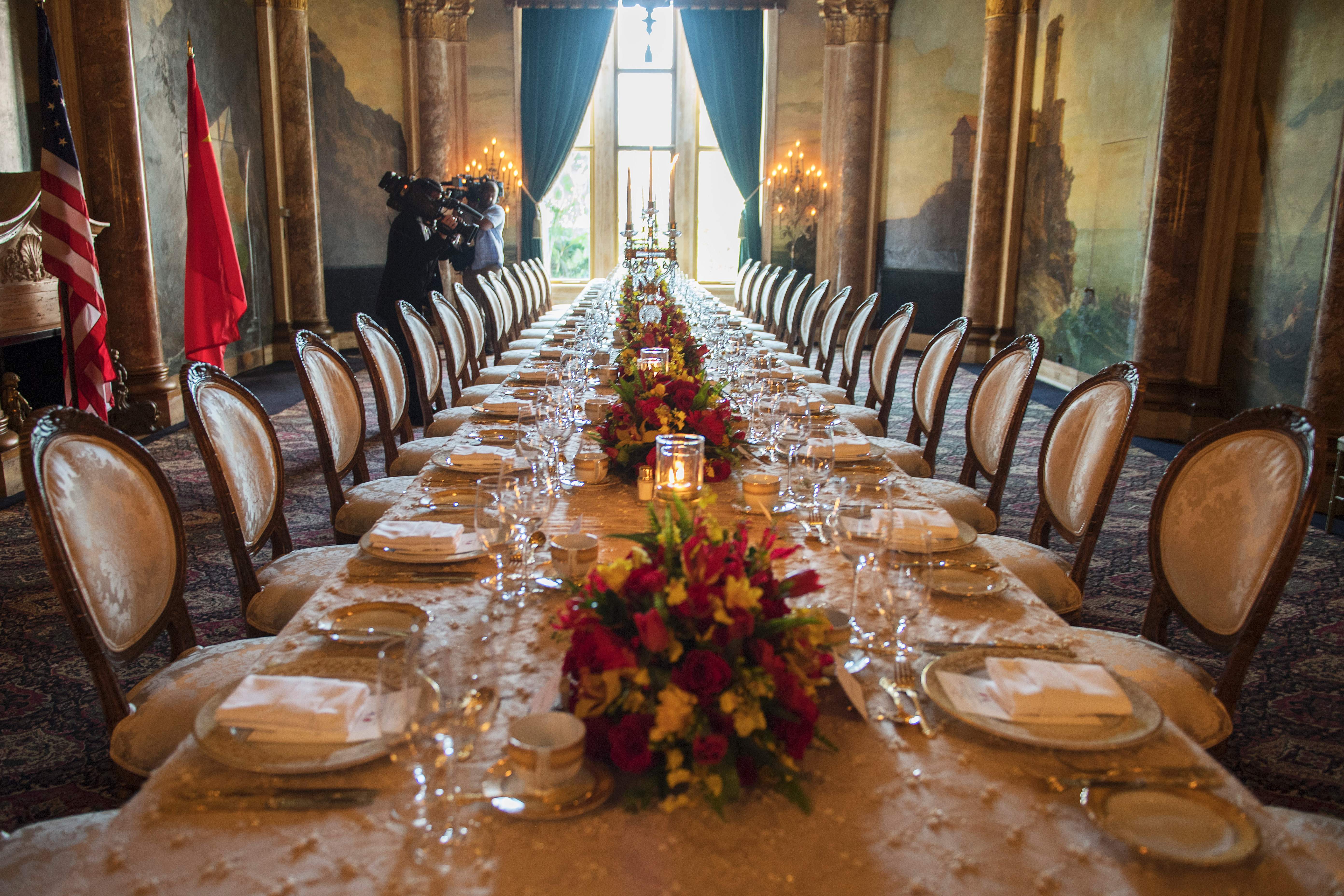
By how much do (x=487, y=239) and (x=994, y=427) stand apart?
7.86 metres

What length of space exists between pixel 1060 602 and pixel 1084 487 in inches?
13.5

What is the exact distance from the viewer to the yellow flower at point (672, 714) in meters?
1.12

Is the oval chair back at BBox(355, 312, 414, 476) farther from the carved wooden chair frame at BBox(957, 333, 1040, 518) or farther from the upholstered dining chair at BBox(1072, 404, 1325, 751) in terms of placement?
the upholstered dining chair at BBox(1072, 404, 1325, 751)

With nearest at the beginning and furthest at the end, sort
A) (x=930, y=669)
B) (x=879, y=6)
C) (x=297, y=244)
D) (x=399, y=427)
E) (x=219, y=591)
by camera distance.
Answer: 1. (x=930, y=669)
2. (x=219, y=591)
3. (x=399, y=427)
4. (x=297, y=244)
5. (x=879, y=6)

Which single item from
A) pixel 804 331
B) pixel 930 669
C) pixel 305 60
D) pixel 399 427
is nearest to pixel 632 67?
pixel 305 60

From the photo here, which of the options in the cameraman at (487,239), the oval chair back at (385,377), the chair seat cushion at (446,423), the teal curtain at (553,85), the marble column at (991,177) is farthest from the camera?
the teal curtain at (553,85)

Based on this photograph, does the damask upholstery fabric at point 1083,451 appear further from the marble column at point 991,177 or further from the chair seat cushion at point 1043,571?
the marble column at point 991,177

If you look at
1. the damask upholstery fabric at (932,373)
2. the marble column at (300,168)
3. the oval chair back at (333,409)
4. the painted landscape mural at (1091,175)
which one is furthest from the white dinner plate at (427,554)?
the marble column at (300,168)

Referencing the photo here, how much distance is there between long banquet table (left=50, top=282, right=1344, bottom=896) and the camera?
1030 millimetres

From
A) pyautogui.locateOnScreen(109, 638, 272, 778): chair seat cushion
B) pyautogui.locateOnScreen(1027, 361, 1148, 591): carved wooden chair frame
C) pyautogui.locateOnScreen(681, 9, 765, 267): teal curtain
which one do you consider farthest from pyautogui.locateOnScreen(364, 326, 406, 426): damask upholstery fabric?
pyautogui.locateOnScreen(681, 9, 765, 267): teal curtain

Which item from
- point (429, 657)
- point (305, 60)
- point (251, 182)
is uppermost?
point (305, 60)

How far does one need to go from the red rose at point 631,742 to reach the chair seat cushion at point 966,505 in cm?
233

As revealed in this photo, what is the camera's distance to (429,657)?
42.5 inches

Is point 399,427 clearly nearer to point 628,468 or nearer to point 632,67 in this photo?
point 628,468
